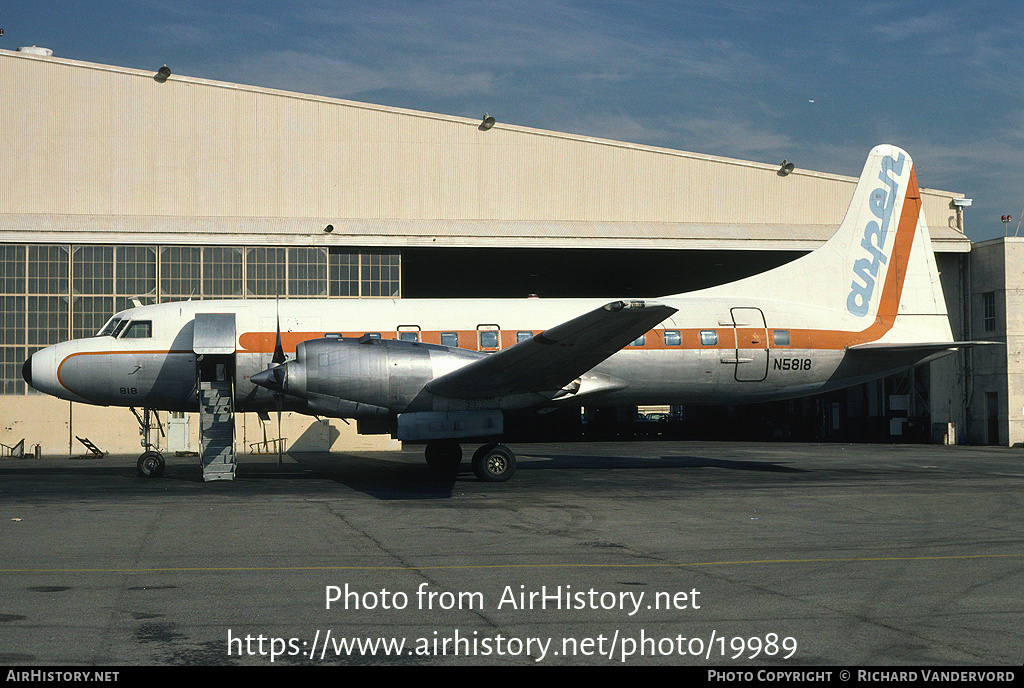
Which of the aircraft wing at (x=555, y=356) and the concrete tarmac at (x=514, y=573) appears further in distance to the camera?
the aircraft wing at (x=555, y=356)

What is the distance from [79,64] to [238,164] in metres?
6.99

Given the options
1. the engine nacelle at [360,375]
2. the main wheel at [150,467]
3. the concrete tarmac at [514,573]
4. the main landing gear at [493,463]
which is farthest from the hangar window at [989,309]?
the main wheel at [150,467]

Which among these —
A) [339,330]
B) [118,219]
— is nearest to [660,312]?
[339,330]

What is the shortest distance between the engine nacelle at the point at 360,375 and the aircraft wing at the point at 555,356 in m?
0.49

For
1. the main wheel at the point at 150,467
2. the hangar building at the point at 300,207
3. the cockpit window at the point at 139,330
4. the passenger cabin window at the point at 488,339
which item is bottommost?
the main wheel at the point at 150,467

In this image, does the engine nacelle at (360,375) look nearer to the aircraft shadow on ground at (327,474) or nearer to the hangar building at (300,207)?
the aircraft shadow on ground at (327,474)

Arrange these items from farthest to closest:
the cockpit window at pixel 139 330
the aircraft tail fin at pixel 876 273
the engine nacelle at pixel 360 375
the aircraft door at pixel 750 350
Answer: the aircraft tail fin at pixel 876 273, the aircraft door at pixel 750 350, the cockpit window at pixel 139 330, the engine nacelle at pixel 360 375

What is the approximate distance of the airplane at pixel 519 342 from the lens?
1752cm

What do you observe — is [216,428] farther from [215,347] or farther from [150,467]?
[150,467]

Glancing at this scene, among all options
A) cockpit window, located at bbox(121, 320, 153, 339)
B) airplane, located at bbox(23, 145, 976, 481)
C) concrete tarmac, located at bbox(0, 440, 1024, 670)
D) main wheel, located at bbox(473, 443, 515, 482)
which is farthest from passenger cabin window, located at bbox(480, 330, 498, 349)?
cockpit window, located at bbox(121, 320, 153, 339)

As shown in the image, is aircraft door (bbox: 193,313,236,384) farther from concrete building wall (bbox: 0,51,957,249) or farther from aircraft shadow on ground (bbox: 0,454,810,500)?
concrete building wall (bbox: 0,51,957,249)

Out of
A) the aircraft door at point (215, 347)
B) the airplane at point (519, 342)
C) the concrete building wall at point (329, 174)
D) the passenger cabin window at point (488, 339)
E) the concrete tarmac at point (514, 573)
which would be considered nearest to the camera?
the concrete tarmac at point (514, 573)

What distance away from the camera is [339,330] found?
67.2ft

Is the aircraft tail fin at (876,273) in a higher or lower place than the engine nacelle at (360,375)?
higher
